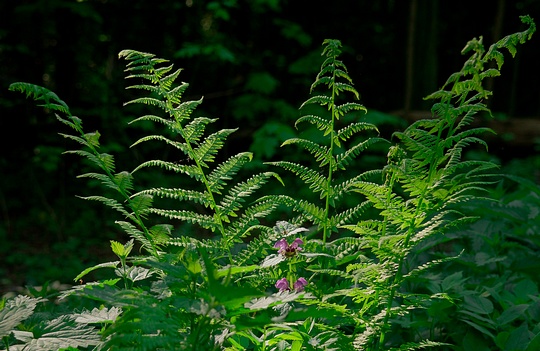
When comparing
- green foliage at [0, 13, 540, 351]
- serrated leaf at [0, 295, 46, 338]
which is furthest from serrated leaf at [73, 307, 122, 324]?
serrated leaf at [0, 295, 46, 338]

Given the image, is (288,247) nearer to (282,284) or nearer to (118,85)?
(282,284)

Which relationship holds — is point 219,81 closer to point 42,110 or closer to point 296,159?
point 296,159

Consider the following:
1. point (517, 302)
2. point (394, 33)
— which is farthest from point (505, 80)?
point (517, 302)

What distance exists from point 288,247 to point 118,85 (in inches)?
298

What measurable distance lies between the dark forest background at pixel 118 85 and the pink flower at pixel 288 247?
4731 millimetres

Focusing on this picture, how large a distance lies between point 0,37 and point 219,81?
3668 millimetres

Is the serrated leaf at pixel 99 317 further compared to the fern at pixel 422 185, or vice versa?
the fern at pixel 422 185

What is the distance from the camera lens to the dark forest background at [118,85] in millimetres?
6797

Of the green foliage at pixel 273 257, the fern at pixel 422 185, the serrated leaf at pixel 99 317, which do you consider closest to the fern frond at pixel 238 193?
the green foliage at pixel 273 257

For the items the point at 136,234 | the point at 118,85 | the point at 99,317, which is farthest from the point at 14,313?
the point at 118,85

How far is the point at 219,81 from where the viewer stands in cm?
973

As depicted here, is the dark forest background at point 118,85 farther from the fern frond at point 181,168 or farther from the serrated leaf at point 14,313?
the fern frond at point 181,168

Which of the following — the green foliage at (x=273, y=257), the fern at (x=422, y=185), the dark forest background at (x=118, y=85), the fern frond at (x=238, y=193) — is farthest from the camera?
the dark forest background at (x=118, y=85)

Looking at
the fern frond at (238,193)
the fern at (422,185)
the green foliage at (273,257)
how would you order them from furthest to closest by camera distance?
the fern frond at (238,193) < the fern at (422,185) < the green foliage at (273,257)
